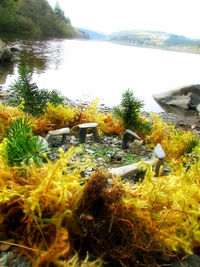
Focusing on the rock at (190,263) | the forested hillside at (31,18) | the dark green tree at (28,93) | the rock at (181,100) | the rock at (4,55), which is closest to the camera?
the rock at (190,263)

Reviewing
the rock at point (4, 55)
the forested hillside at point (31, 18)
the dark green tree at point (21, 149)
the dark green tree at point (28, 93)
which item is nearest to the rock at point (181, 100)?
the dark green tree at point (28, 93)

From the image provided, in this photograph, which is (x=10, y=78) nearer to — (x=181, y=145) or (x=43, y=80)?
(x=43, y=80)

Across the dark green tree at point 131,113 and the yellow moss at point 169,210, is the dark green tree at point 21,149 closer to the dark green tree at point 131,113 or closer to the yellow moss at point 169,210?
the yellow moss at point 169,210

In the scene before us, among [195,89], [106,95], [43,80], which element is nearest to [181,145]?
[106,95]

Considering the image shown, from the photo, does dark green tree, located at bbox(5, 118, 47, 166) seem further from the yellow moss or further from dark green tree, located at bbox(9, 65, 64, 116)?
dark green tree, located at bbox(9, 65, 64, 116)

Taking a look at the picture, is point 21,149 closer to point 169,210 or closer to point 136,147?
point 169,210

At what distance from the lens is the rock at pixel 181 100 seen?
6637 millimetres

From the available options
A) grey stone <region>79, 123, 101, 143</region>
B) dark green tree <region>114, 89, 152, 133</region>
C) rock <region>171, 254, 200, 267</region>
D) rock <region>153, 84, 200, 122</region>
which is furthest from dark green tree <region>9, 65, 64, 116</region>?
rock <region>153, 84, 200, 122</region>

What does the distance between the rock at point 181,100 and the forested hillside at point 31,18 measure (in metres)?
15.0

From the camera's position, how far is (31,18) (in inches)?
741

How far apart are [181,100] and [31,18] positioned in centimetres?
1864

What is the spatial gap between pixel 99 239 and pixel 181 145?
2.16 meters

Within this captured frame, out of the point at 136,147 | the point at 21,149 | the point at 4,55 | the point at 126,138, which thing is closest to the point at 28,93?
the point at 126,138

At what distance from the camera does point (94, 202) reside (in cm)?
73
